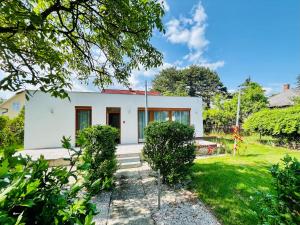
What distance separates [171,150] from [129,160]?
408cm

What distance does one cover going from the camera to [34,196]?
1.03 meters

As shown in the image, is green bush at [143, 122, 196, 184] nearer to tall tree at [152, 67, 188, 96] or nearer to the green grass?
the green grass

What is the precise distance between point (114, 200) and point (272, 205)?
14.0ft

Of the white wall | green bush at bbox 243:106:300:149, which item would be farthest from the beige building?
green bush at bbox 243:106:300:149

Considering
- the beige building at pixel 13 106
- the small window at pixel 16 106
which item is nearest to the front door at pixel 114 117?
the beige building at pixel 13 106

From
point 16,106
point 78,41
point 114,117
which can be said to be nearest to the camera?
point 78,41

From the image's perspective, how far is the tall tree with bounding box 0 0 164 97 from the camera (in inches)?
134

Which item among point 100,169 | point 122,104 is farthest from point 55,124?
point 100,169

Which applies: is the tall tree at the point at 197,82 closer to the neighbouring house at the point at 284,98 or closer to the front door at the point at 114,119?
the neighbouring house at the point at 284,98

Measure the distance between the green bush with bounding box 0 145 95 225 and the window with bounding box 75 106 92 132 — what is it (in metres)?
12.0

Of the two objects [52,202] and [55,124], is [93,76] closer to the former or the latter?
[52,202]

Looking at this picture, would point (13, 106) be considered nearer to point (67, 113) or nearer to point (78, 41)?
point (67, 113)

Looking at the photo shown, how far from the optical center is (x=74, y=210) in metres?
1.06

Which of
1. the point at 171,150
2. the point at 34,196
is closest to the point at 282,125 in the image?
the point at 171,150
